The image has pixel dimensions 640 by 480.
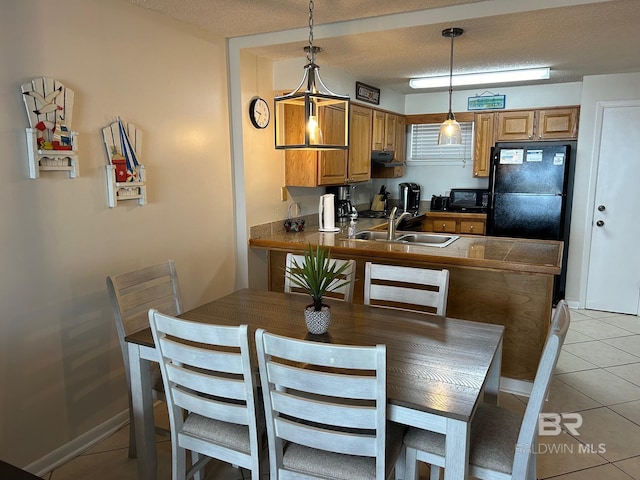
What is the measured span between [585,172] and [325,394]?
407 centimetres

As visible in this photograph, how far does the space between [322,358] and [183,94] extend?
2.17 metres

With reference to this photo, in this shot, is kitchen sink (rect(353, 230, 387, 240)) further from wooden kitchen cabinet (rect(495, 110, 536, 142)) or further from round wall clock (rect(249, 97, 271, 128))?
wooden kitchen cabinet (rect(495, 110, 536, 142))

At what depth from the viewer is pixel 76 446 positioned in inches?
92.6

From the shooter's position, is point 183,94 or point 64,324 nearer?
point 64,324

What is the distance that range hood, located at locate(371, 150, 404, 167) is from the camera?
4755 mm

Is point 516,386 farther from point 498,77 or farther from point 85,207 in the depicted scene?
point 85,207

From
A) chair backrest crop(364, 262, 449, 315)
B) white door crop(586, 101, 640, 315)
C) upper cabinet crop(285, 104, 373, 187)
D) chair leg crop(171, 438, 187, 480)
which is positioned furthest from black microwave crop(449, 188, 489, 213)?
chair leg crop(171, 438, 187, 480)

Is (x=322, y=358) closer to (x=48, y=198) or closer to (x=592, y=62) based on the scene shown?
(x=48, y=198)

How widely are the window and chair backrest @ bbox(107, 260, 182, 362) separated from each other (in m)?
3.87

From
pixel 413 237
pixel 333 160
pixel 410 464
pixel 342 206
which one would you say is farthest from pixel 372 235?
pixel 410 464

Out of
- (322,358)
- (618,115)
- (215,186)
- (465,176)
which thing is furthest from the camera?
(465,176)

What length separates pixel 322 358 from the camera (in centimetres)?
135

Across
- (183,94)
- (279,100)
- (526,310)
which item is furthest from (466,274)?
(183,94)

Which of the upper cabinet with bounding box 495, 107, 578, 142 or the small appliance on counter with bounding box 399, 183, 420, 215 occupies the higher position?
the upper cabinet with bounding box 495, 107, 578, 142
